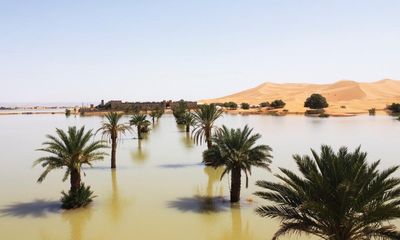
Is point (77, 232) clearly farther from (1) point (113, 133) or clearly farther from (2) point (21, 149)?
(2) point (21, 149)

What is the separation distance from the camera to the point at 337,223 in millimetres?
9172

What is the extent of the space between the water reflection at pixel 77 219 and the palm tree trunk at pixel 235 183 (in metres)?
6.45

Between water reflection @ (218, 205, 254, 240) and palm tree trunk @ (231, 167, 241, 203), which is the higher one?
palm tree trunk @ (231, 167, 241, 203)

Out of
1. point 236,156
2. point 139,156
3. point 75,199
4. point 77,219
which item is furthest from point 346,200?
point 139,156

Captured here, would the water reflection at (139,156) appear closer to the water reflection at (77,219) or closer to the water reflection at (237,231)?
the water reflection at (77,219)

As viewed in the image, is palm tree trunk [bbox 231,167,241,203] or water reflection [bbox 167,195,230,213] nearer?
water reflection [bbox 167,195,230,213]

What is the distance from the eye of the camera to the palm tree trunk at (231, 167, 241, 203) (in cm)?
1823

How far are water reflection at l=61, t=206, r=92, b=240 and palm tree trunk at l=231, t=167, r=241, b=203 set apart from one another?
6445 mm

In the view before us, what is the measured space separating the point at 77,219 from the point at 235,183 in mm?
7078

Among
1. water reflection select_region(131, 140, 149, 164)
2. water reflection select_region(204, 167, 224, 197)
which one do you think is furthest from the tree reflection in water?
water reflection select_region(131, 140, 149, 164)

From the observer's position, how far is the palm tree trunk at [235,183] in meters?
18.2

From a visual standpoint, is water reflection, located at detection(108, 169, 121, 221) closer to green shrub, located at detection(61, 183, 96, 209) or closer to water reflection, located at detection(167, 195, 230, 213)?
green shrub, located at detection(61, 183, 96, 209)

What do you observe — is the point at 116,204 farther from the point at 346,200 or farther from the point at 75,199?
the point at 346,200

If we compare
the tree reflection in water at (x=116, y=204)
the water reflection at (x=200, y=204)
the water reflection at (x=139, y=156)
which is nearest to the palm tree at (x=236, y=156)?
the water reflection at (x=200, y=204)
